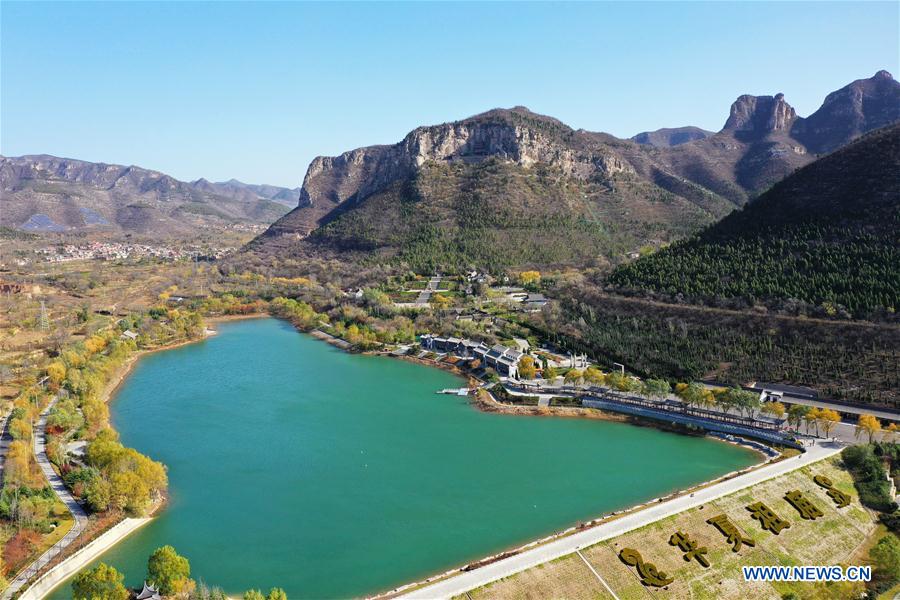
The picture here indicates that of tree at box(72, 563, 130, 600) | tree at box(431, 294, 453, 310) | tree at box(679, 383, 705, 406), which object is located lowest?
tree at box(72, 563, 130, 600)

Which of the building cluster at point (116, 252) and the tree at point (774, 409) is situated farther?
the building cluster at point (116, 252)

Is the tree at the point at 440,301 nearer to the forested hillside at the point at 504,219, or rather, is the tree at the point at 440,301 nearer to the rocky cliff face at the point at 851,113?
the forested hillside at the point at 504,219

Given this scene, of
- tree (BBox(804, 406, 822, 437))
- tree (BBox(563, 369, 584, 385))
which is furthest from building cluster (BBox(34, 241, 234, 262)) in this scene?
tree (BBox(804, 406, 822, 437))

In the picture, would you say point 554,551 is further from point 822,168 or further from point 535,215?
point 535,215

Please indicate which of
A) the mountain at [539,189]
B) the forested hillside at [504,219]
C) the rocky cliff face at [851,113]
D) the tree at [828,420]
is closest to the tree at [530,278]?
the forested hillside at [504,219]

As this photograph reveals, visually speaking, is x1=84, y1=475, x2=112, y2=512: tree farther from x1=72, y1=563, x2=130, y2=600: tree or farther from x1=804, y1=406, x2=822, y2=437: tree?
x1=804, y1=406, x2=822, y2=437: tree

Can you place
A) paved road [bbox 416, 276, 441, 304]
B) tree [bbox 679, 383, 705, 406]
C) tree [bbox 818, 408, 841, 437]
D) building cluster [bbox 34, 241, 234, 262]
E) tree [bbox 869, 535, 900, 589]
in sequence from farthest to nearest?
building cluster [bbox 34, 241, 234, 262] → paved road [bbox 416, 276, 441, 304] → tree [bbox 679, 383, 705, 406] → tree [bbox 818, 408, 841, 437] → tree [bbox 869, 535, 900, 589]
